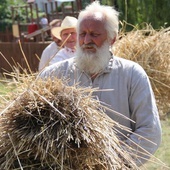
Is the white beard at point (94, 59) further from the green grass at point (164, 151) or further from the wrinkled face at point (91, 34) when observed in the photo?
the green grass at point (164, 151)

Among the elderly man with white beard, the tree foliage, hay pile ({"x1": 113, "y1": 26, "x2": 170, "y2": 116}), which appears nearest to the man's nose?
the elderly man with white beard

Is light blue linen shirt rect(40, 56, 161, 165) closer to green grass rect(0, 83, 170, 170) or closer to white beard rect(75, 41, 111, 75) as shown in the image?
white beard rect(75, 41, 111, 75)

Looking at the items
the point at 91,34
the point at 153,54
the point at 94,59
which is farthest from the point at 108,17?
the point at 153,54

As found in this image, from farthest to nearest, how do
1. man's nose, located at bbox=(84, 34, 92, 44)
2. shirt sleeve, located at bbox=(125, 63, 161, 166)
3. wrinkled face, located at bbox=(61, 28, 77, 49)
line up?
wrinkled face, located at bbox=(61, 28, 77, 49), man's nose, located at bbox=(84, 34, 92, 44), shirt sleeve, located at bbox=(125, 63, 161, 166)

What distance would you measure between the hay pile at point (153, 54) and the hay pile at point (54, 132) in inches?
138

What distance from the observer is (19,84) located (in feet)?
10.3

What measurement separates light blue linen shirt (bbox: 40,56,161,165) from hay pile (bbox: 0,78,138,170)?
0.64 m

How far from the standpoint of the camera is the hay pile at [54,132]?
281cm

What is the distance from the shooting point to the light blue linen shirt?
11.9 ft

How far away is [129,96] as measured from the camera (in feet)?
12.2

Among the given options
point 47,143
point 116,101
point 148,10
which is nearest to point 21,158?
point 47,143

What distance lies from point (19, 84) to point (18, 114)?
0.27m

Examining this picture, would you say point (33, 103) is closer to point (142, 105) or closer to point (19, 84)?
point (19, 84)

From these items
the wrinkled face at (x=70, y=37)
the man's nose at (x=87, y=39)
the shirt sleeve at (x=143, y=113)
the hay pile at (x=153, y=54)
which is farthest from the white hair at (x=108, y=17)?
the hay pile at (x=153, y=54)
